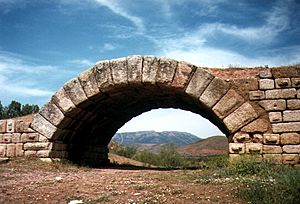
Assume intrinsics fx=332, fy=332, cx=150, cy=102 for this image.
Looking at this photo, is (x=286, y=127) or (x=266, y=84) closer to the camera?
(x=286, y=127)

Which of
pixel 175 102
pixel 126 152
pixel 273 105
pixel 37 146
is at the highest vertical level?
pixel 175 102

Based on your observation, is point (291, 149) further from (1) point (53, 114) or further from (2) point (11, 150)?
(2) point (11, 150)

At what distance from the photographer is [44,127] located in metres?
8.31

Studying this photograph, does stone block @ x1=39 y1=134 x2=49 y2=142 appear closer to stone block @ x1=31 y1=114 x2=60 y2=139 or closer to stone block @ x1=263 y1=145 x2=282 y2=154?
stone block @ x1=31 y1=114 x2=60 y2=139

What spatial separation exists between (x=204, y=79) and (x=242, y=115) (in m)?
1.11

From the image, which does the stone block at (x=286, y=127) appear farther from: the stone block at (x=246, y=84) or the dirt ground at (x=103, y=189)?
the dirt ground at (x=103, y=189)

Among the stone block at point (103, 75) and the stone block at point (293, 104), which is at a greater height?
the stone block at point (103, 75)

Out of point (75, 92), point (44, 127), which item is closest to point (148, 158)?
point (44, 127)

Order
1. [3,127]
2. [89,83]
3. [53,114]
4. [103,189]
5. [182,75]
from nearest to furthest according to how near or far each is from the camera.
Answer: [103,189] < [182,75] < [89,83] < [53,114] < [3,127]

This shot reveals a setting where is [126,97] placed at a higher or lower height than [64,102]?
higher

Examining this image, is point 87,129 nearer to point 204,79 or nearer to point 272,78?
point 204,79

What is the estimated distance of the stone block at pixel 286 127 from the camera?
6.74 m

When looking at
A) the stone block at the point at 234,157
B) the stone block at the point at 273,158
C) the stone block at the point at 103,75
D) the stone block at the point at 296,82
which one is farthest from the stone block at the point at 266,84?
the stone block at the point at 103,75

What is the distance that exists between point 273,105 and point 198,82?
1622 millimetres
